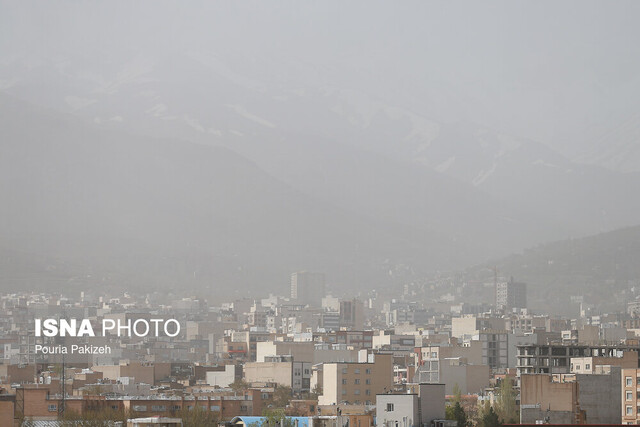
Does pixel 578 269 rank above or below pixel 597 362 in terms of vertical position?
above

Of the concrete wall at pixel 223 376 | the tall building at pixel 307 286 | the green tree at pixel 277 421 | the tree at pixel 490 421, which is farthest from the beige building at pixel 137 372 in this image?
the tall building at pixel 307 286

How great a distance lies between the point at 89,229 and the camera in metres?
190

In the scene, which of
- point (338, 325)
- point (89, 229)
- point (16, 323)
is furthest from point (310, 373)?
point (89, 229)

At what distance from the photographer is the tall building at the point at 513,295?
155 m

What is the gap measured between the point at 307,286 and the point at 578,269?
27542 millimetres

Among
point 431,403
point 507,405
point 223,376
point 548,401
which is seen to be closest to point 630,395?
A: point 548,401

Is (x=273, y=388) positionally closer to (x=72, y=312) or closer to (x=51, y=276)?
(x=72, y=312)

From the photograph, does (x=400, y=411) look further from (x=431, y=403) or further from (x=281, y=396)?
(x=281, y=396)

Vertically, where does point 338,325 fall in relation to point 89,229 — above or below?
below

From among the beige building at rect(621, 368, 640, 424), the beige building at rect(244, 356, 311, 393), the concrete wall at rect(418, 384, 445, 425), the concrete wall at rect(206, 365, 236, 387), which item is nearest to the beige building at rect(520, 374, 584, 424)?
the beige building at rect(621, 368, 640, 424)

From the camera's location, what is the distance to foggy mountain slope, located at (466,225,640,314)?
164 metres

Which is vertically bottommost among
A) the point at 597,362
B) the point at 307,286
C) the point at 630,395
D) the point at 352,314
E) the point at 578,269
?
the point at 630,395

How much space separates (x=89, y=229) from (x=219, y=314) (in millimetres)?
50944

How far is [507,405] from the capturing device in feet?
132
